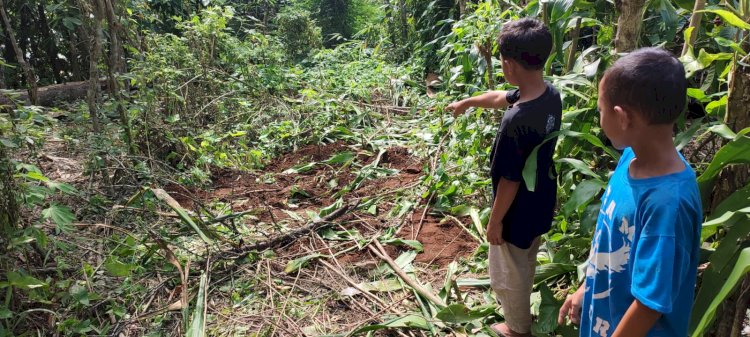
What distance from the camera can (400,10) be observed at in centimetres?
888

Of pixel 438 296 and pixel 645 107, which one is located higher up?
pixel 645 107

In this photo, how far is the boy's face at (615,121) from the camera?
1080mm

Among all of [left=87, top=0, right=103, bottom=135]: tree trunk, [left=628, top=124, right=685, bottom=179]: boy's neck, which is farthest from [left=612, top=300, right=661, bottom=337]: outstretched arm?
[left=87, top=0, right=103, bottom=135]: tree trunk

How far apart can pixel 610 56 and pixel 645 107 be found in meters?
1.09

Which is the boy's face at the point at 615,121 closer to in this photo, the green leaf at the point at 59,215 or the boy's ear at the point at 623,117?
the boy's ear at the point at 623,117

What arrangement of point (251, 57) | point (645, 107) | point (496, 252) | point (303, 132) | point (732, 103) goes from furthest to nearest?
point (251, 57) < point (303, 132) < point (496, 252) < point (732, 103) < point (645, 107)

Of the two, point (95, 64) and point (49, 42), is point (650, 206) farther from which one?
point (49, 42)

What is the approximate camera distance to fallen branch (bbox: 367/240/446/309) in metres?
2.34

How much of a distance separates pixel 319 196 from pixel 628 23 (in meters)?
2.46

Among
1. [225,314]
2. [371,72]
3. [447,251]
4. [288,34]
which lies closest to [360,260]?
[447,251]

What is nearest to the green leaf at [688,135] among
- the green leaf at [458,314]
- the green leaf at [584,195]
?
the green leaf at [584,195]

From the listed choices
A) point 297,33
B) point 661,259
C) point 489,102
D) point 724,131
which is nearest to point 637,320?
point 661,259

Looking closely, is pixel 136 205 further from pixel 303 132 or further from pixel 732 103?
pixel 732 103

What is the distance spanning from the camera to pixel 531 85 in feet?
5.67
